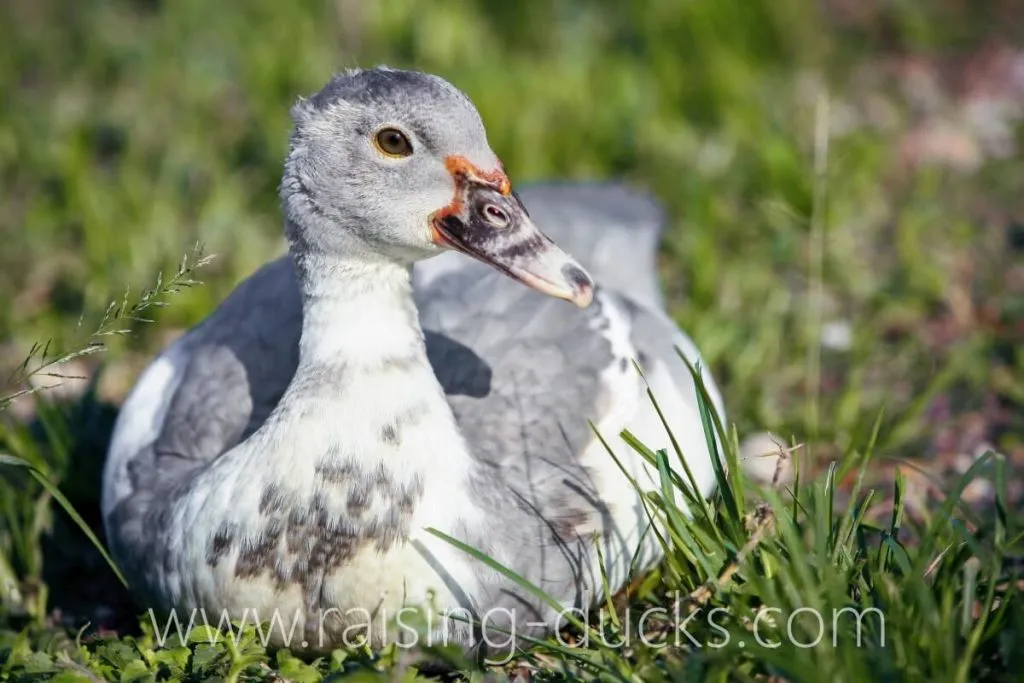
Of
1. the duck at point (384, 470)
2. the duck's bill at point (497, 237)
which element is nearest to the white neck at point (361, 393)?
the duck at point (384, 470)

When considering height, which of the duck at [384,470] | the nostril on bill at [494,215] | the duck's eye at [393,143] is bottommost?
the duck at [384,470]

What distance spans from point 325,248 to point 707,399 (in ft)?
2.94

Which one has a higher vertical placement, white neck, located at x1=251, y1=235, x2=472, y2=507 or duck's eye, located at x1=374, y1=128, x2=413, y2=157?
duck's eye, located at x1=374, y1=128, x2=413, y2=157

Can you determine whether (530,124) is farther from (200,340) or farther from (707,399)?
(707,399)

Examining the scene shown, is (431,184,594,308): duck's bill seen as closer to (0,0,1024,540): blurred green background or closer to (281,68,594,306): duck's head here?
(281,68,594,306): duck's head

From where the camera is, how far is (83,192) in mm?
4922

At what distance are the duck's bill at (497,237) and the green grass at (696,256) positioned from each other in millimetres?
511

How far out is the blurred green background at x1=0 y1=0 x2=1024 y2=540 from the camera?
169 inches

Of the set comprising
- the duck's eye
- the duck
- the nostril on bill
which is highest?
the duck's eye

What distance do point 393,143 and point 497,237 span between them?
1.00 feet

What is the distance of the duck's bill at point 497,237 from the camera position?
282 cm

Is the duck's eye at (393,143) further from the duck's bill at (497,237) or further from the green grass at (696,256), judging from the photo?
the green grass at (696,256)

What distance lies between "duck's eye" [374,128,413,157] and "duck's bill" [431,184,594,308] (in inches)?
6.0

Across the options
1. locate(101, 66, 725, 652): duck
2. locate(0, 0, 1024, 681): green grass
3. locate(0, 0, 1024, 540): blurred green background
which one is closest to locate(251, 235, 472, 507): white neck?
locate(101, 66, 725, 652): duck
